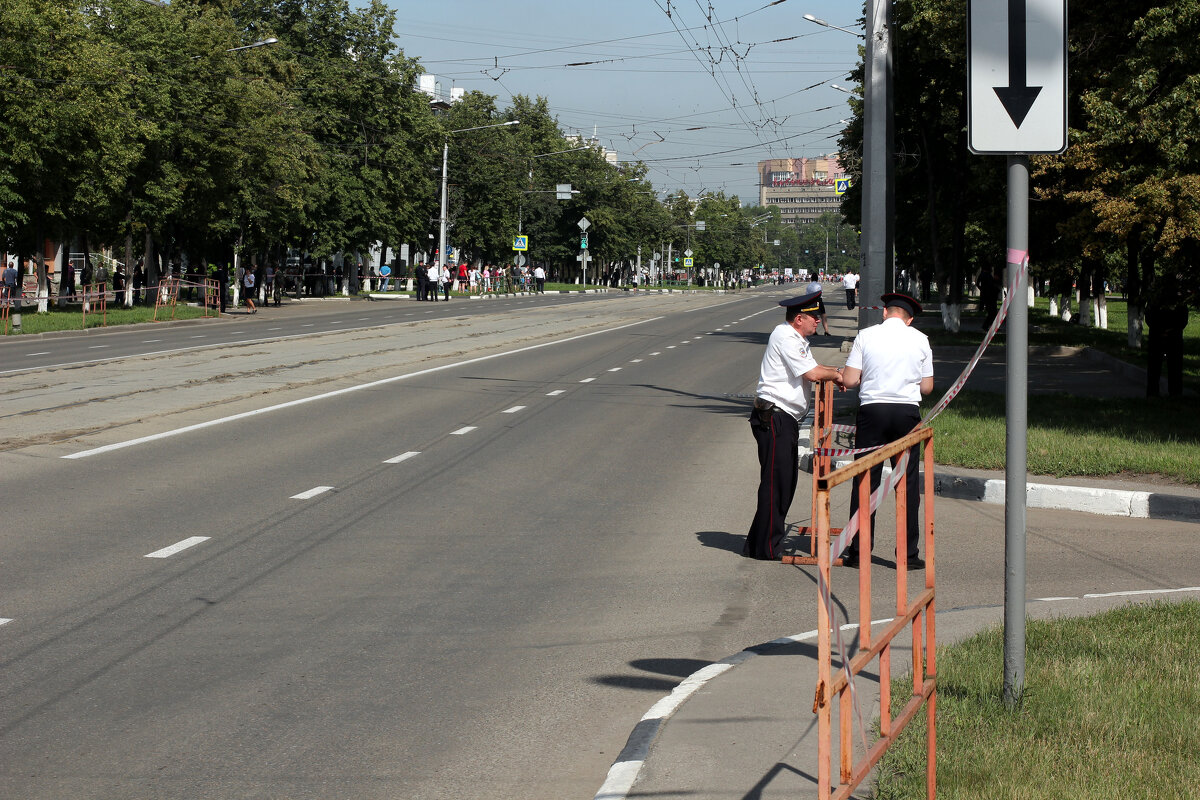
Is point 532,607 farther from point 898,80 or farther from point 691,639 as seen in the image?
point 898,80

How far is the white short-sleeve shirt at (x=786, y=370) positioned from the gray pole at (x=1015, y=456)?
143 inches

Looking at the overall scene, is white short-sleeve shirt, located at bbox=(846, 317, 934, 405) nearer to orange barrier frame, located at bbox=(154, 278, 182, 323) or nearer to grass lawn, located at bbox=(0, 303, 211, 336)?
grass lawn, located at bbox=(0, 303, 211, 336)

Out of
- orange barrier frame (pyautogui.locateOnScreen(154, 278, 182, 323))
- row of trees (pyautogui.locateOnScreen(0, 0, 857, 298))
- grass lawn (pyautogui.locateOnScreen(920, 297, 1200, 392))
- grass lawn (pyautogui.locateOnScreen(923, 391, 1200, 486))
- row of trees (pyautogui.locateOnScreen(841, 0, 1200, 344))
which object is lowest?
grass lawn (pyautogui.locateOnScreen(923, 391, 1200, 486))

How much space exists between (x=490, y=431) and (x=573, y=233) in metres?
99.3

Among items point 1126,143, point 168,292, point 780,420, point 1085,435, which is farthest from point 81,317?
point 780,420

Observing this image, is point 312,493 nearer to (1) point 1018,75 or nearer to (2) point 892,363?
(2) point 892,363

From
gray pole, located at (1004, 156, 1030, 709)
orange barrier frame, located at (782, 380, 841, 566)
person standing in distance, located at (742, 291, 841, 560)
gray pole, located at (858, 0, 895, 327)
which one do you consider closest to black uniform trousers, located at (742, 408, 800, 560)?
person standing in distance, located at (742, 291, 841, 560)

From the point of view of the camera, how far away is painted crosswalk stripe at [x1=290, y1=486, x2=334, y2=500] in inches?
431

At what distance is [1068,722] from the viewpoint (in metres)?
5.21

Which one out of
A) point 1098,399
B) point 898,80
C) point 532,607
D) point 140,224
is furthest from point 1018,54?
point 140,224

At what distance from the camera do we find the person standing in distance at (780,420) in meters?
9.00

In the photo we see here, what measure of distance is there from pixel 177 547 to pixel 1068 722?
584 cm

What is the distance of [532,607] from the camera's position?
7.57 metres

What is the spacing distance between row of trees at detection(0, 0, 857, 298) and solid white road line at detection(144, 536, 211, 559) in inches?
1213
